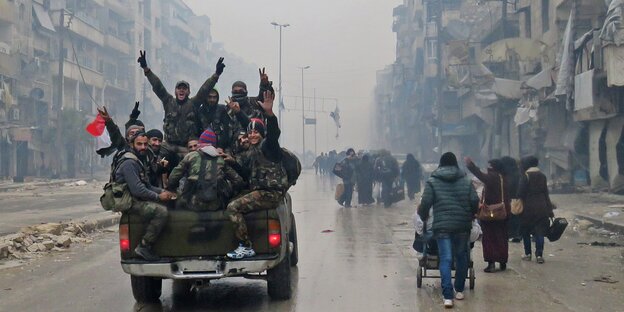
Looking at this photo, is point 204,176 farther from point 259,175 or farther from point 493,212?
point 493,212

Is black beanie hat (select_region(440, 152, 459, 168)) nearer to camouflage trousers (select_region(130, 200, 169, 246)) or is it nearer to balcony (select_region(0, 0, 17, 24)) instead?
camouflage trousers (select_region(130, 200, 169, 246))

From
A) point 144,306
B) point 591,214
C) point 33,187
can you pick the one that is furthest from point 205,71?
point 144,306

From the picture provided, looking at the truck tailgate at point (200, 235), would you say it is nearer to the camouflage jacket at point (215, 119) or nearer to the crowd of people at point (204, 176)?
the crowd of people at point (204, 176)

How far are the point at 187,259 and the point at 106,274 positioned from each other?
326 cm

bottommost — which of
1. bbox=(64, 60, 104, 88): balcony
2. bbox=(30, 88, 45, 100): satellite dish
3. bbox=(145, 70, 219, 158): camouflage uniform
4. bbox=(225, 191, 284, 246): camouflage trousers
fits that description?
bbox=(225, 191, 284, 246): camouflage trousers

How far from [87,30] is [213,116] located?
56.3 m

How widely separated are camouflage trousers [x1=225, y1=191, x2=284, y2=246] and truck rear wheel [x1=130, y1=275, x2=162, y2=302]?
4.38ft

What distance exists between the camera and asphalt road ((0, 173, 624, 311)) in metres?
7.38

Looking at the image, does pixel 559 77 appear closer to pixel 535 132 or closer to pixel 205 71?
pixel 535 132

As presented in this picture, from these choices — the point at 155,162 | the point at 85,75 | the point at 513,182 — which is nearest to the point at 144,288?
the point at 155,162

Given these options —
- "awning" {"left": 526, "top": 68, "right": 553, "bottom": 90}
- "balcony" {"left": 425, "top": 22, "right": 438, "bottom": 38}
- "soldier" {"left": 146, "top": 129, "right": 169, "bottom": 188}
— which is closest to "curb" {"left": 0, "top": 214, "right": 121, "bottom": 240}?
"soldier" {"left": 146, "top": 129, "right": 169, "bottom": 188}

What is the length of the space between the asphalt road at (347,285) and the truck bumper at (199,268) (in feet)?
2.07

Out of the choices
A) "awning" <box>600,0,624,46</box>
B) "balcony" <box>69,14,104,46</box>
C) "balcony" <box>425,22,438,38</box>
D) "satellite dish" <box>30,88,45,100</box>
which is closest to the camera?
"awning" <box>600,0,624,46</box>

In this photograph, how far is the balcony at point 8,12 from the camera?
4462 cm
